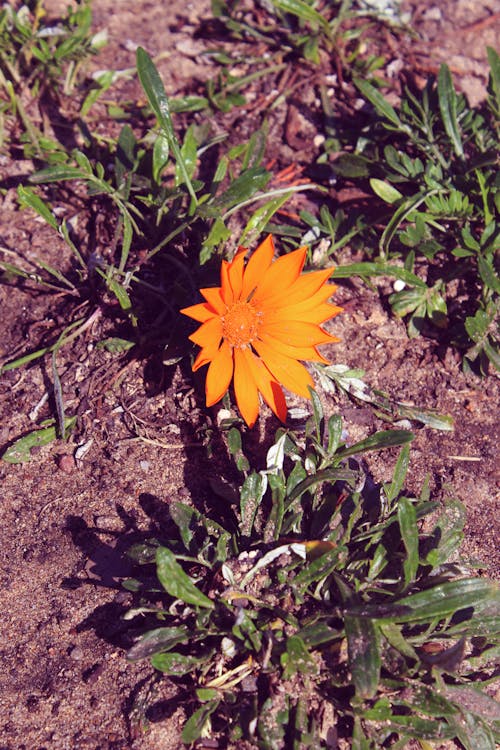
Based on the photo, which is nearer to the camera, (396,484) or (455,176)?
(396,484)

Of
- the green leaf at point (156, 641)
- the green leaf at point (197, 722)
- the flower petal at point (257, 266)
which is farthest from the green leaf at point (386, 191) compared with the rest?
the green leaf at point (197, 722)

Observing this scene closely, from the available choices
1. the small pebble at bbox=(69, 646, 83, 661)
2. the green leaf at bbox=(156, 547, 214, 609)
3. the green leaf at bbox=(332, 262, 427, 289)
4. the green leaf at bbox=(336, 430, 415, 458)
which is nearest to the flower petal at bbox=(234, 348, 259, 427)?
the green leaf at bbox=(336, 430, 415, 458)

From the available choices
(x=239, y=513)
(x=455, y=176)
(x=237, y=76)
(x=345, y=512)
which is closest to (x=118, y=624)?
(x=239, y=513)

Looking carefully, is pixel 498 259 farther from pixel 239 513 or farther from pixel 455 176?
pixel 239 513

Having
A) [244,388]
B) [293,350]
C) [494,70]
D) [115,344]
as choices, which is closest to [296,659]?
[244,388]

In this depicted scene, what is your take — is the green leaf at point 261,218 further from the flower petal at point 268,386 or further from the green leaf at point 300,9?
the green leaf at point 300,9

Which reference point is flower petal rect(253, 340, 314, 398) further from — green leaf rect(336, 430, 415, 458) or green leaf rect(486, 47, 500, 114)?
green leaf rect(486, 47, 500, 114)
